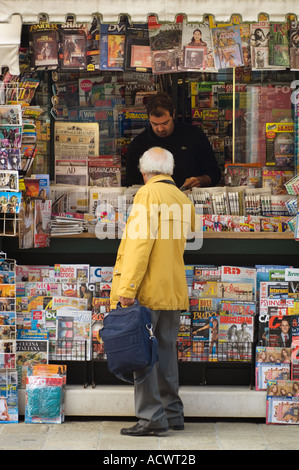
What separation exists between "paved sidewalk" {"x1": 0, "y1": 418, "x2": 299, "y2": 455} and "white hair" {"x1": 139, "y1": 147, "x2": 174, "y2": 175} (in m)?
1.68

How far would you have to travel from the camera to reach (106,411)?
589 centimetres

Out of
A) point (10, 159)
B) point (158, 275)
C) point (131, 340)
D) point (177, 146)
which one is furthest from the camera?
point (177, 146)

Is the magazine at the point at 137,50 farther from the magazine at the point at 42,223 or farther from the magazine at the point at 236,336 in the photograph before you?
the magazine at the point at 236,336

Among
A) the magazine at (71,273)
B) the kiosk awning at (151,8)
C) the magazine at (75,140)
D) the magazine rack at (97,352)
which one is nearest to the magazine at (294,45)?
the kiosk awning at (151,8)

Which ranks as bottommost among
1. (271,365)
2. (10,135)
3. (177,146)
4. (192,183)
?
(271,365)

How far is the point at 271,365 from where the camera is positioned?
587cm

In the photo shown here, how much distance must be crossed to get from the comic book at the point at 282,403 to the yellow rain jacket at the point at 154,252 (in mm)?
877

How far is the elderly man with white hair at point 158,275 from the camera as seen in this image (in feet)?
17.5

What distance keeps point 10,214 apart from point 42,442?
1468mm

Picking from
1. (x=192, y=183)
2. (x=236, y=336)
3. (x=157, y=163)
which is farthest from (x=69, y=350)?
(x=192, y=183)

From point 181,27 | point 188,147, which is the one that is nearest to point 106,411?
point 188,147

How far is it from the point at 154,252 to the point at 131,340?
0.58 meters

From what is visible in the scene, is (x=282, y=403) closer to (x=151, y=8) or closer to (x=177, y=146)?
(x=177, y=146)

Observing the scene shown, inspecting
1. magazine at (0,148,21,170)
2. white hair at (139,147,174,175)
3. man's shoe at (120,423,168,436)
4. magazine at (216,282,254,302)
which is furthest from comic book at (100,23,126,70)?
man's shoe at (120,423,168,436)
